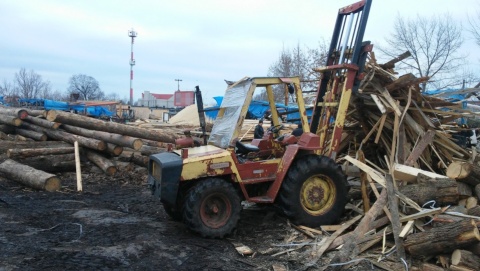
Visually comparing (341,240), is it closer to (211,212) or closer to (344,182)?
(344,182)

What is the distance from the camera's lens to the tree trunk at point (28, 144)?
1293 cm

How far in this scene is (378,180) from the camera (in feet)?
22.6

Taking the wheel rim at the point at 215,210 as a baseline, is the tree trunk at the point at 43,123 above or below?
above

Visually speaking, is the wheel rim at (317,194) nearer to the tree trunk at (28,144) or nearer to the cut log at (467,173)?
the cut log at (467,173)

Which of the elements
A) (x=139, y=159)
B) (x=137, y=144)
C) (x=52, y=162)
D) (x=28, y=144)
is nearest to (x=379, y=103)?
(x=137, y=144)

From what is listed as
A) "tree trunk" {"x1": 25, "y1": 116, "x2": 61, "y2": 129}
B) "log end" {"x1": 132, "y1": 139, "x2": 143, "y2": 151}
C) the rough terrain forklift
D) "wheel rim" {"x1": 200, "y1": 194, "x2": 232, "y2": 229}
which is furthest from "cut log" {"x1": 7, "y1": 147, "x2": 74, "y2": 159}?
"wheel rim" {"x1": 200, "y1": 194, "x2": 232, "y2": 229}

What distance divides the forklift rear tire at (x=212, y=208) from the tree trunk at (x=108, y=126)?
264 inches

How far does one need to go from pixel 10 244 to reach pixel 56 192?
13.5 ft

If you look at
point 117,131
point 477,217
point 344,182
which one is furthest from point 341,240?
point 117,131

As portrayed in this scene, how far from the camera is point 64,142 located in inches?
528

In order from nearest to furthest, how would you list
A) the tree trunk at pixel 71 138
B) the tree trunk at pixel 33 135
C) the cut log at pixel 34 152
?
the cut log at pixel 34 152, the tree trunk at pixel 71 138, the tree trunk at pixel 33 135

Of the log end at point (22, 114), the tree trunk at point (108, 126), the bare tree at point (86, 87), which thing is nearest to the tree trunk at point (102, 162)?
the tree trunk at point (108, 126)

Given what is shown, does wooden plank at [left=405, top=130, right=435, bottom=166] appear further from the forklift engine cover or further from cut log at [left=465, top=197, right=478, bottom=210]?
the forklift engine cover

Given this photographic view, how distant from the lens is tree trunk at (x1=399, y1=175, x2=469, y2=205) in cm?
633
